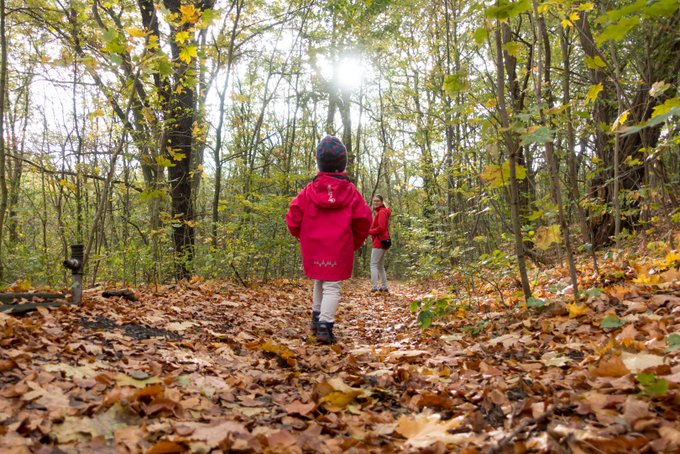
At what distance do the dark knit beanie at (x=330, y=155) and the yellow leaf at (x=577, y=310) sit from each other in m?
2.53

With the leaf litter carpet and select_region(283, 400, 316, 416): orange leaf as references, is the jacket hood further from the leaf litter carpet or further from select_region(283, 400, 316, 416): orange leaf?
select_region(283, 400, 316, 416): orange leaf

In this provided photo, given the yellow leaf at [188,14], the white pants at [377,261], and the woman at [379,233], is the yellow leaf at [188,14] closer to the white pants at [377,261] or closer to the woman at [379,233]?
the woman at [379,233]

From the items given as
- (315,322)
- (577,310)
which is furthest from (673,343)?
(315,322)

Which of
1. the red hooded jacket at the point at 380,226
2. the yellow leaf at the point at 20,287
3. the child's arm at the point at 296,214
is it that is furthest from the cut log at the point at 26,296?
the red hooded jacket at the point at 380,226

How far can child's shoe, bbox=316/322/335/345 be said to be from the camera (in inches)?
164

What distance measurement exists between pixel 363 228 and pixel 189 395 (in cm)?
264

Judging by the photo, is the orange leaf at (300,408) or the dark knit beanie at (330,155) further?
the dark knit beanie at (330,155)

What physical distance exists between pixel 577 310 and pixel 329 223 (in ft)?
7.62

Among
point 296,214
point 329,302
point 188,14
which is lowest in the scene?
point 329,302

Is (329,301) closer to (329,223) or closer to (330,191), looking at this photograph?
(329,223)

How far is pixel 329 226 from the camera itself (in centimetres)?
439

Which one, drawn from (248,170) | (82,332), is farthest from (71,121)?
(82,332)

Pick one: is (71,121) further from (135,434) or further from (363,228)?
(135,434)

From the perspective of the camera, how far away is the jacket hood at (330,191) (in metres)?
4.39
